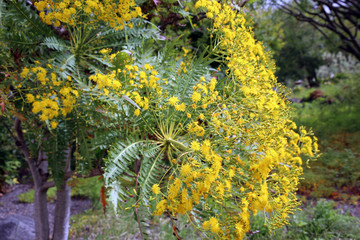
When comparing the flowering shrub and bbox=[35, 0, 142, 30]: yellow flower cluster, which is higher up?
bbox=[35, 0, 142, 30]: yellow flower cluster

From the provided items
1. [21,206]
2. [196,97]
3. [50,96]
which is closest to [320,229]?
[196,97]

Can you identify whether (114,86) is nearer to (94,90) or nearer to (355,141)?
(94,90)

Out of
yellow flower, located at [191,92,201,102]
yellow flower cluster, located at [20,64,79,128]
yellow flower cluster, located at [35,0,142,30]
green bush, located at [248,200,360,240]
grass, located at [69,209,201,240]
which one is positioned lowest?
green bush, located at [248,200,360,240]

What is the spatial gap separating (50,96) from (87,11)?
0.39m

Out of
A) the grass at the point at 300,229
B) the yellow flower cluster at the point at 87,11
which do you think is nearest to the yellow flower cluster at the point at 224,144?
the yellow flower cluster at the point at 87,11

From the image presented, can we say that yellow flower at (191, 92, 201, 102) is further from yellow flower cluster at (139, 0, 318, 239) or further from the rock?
the rock

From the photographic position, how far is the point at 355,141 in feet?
13.6

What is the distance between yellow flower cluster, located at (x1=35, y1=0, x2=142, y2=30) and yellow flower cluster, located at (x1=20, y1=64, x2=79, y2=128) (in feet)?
0.69

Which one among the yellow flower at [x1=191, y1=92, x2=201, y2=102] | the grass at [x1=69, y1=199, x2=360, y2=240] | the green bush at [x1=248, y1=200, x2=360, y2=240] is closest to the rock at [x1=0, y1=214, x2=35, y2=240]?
the grass at [x1=69, y1=199, x2=360, y2=240]

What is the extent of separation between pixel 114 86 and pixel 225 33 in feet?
1.88

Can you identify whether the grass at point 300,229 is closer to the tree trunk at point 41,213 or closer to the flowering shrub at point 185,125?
the tree trunk at point 41,213

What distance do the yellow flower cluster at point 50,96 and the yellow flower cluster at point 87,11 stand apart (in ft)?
0.69

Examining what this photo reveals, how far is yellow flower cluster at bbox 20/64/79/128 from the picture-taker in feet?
3.51

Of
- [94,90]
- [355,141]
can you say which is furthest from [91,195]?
[355,141]
